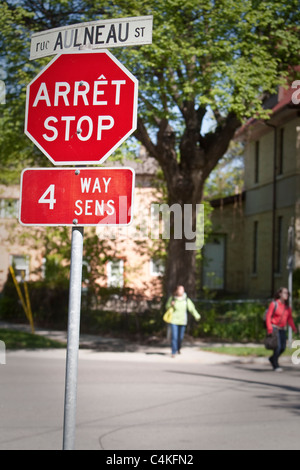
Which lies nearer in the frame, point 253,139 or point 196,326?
point 196,326

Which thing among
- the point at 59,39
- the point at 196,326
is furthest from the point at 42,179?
the point at 196,326

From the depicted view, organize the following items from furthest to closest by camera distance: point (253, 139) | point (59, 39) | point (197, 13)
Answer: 1. point (253, 139)
2. point (197, 13)
3. point (59, 39)

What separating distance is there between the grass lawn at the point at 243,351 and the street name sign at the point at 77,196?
14.4 metres

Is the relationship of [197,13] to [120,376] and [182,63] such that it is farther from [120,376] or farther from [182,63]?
[120,376]

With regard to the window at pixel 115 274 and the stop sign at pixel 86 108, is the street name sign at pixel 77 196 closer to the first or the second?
the stop sign at pixel 86 108

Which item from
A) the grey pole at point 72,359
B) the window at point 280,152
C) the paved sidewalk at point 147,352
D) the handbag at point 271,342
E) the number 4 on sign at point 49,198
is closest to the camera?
the grey pole at point 72,359

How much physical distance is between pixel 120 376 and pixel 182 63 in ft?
25.7

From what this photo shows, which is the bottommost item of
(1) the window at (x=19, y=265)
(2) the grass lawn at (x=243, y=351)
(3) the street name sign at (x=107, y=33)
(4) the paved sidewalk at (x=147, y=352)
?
(4) the paved sidewalk at (x=147, y=352)

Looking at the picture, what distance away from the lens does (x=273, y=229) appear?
2917 cm

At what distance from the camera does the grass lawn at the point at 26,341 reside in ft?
63.9

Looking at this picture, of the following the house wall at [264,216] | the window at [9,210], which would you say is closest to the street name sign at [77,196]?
the house wall at [264,216]

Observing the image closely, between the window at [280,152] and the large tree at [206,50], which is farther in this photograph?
the window at [280,152]

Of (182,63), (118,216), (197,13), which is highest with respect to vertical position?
(197,13)

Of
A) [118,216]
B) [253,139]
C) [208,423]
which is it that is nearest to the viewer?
[118,216]
